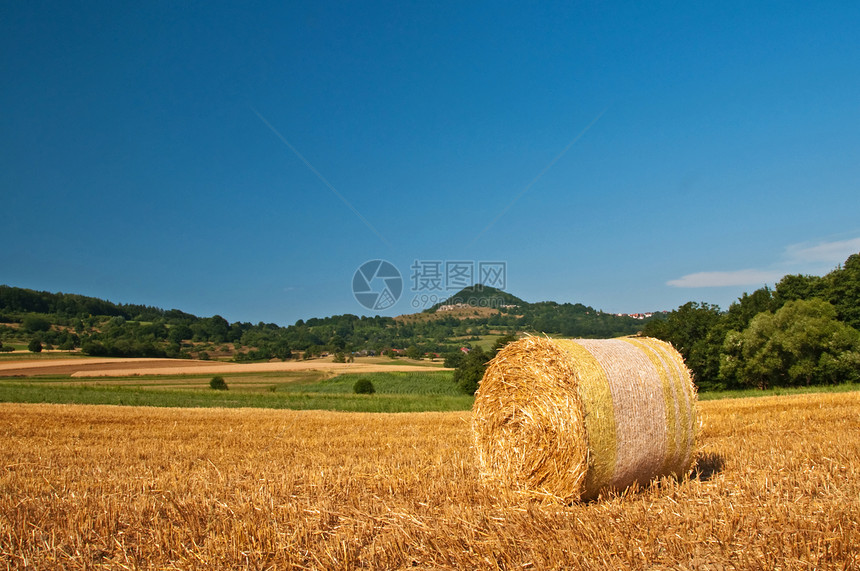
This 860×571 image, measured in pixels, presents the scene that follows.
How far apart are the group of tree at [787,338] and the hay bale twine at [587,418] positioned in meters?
32.5

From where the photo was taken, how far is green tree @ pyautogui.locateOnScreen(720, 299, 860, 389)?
35.8 meters

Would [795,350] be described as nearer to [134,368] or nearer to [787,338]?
[787,338]

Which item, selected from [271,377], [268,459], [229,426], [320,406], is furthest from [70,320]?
[268,459]

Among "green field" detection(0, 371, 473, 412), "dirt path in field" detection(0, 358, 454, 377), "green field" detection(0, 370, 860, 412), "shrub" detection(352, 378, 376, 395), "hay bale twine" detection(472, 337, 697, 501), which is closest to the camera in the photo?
"hay bale twine" detection(472, 337, 697, 501)

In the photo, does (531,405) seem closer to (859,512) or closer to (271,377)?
(859,512)

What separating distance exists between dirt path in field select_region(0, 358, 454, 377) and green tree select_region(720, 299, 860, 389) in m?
33.2

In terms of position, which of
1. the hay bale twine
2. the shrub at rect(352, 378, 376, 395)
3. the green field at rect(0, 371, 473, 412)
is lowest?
the shrub at rect(352, 378, 376, 395)

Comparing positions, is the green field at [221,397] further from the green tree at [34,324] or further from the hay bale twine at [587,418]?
the green tree at [34,324]

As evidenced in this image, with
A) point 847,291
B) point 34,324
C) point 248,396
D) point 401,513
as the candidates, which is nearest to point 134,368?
point 248,396

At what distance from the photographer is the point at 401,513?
4.76 meters

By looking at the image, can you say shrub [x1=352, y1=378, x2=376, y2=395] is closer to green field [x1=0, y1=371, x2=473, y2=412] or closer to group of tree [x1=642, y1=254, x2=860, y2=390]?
green field [x1=0, y1=371, x2=473, y2=412]

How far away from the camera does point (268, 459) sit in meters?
8.69

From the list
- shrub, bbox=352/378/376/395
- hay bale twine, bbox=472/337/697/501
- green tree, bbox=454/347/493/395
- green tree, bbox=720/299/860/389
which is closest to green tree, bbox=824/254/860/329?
green tree, bbox=720/299/860/389

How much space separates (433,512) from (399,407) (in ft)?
75.6
